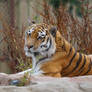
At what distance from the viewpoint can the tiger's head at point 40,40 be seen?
3.74 metres

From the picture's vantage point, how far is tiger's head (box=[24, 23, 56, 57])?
374 centimetres

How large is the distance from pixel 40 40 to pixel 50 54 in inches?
7.4

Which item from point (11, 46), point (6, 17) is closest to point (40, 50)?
point (11, 46)

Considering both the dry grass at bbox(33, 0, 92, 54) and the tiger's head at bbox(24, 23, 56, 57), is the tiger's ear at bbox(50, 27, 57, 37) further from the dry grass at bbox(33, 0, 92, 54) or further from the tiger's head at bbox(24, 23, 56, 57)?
the dry grass at bbox(33, 0, 92, 54)

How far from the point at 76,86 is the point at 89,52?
2.71m

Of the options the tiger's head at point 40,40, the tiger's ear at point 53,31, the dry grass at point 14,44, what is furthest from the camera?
the dry grass at point 14,44

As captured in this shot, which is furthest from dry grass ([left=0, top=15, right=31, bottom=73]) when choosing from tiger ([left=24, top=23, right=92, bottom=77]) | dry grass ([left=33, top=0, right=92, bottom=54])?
tiger ([left=24, top=23, right=92, bottom=77])

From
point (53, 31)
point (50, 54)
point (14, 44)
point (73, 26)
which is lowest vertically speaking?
point (14, 44)

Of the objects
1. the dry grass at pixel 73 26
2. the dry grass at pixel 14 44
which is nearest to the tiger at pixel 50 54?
the dry grass at pixel 14 44

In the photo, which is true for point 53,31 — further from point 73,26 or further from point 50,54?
point 73,26

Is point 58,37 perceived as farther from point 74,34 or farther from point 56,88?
point 74,34

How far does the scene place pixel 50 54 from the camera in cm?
385

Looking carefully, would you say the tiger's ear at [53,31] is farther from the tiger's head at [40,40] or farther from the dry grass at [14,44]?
the dry grass at [14,44]

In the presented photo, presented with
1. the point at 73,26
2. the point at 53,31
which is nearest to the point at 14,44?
the point at 73,26
